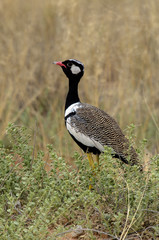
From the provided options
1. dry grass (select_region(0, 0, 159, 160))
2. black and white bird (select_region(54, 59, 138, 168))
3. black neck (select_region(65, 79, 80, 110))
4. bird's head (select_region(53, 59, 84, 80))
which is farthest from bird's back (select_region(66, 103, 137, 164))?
dry grass (select_region(0, 0, 159, 160))

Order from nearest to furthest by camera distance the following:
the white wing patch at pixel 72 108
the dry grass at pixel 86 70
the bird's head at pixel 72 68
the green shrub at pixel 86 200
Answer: the green shrub at pixel 86 200 < the white wing patch at pixel 72 108 < the bird's head at pixel 72 68 < the dry grass at pixel 86 70

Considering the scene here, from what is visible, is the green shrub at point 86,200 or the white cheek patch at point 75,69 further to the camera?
the white cheek patch at point 75,69

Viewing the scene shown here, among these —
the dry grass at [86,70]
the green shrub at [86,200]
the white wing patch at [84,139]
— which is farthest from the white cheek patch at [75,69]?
the dry grass at [86,70]

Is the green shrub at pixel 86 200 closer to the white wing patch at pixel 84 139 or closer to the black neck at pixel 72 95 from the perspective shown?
the white wing patch at pixel 84 139

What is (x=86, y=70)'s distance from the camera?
16.3ft

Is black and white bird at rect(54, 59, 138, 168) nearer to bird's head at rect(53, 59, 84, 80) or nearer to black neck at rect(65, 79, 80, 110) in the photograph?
black neck at rect(65, 79, 80, 110)

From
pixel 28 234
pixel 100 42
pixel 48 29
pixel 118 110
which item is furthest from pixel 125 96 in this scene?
pixel 28 234

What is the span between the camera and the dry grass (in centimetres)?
497

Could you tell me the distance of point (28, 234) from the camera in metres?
2.26

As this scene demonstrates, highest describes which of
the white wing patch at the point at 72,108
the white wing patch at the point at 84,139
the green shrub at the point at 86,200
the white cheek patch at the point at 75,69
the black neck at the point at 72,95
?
the white cheek patch at the point at 75,69

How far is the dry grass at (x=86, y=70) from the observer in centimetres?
497

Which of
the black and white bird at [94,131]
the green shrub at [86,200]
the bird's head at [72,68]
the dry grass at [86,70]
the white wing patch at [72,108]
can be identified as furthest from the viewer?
the dry grass at [86,70]

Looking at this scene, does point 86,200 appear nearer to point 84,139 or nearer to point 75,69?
point 84,139

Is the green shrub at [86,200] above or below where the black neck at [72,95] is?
below
